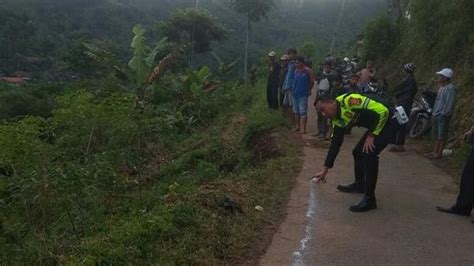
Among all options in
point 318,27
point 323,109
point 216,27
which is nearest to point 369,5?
point 318,27

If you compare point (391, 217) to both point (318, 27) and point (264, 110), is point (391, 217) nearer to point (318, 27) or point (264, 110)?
point (264, 110)

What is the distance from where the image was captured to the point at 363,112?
608 centimetres

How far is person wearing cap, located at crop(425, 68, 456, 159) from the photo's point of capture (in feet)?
28.3

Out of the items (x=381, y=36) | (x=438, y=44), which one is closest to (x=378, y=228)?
(x=438, y=44)

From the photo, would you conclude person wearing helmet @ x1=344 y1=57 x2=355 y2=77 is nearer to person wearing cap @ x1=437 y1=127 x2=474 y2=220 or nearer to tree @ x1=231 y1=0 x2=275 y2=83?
person wearing cap @ x1=437 y1=127 x2=474 y2=220

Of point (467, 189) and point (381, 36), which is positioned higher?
point (381, 36)

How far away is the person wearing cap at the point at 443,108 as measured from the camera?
340 inches

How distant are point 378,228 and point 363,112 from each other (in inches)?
51.3

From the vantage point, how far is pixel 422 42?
13.8 meters

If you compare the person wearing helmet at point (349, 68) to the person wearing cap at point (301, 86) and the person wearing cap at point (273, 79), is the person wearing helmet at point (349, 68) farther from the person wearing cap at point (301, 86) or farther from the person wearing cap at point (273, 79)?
the person wearing cap at point (301, 86)

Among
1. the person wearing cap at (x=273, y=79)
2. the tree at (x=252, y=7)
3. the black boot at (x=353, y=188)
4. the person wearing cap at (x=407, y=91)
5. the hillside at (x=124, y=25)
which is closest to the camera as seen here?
the black boot at (x=353, y=188)

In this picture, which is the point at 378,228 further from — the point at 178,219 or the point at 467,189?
the point at 178,219

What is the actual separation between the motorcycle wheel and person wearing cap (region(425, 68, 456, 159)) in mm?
1376

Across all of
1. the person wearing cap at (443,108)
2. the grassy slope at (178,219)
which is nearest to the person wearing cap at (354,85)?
the grassy slope at (178,219)
